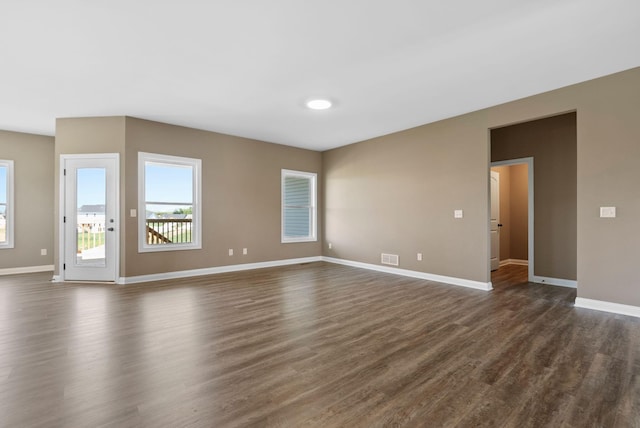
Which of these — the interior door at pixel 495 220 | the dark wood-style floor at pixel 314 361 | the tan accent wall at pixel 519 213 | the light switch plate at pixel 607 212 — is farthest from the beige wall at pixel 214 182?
the light switch plate at pixel 607 212

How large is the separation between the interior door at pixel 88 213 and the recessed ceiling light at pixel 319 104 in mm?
3393

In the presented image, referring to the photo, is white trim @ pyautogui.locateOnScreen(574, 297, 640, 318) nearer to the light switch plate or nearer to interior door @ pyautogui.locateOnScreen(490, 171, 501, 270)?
the light switch plate

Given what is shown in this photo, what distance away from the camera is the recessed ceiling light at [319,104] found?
417 centimetres

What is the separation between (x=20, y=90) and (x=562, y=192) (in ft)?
26.0

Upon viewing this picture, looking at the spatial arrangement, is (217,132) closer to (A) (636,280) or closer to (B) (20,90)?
(B) (20,90)

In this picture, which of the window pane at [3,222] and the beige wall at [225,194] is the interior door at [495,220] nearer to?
the beige wall at [225,194]

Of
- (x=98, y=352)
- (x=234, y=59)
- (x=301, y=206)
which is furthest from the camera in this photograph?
(x=301, y=206)

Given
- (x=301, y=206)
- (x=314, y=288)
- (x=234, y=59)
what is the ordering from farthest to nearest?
(x=301, y=206), (x=314, y=288), (x=234, y=59)

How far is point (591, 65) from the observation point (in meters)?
3.19

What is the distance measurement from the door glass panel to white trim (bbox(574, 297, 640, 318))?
6896mm

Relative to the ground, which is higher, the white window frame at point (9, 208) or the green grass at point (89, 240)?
the white window frame at point (9, 208)

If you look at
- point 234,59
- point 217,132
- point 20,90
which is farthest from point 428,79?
point 20,90

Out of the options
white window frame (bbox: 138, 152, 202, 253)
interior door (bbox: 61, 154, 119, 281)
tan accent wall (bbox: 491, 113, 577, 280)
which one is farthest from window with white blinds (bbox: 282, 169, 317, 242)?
tan accent wall (bbox: 491, 113, 577, 280)

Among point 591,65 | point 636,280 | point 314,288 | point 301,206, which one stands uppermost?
point 591,65
